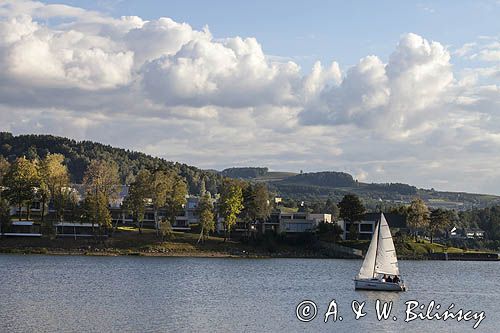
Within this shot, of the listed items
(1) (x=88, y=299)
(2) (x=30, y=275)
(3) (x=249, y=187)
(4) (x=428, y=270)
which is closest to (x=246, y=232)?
(3) (x=249, y=187)

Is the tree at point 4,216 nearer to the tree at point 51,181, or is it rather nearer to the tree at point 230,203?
the tree at point 51,181

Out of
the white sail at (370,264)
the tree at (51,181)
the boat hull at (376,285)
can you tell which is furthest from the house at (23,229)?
the boat hull at (376,285)

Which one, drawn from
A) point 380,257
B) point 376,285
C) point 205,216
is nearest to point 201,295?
point 376,285

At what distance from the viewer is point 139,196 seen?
147875mm

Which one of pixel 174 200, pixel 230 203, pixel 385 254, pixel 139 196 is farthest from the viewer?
pixel 174 200

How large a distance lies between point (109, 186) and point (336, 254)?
47.5 metres

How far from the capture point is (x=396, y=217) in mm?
177000

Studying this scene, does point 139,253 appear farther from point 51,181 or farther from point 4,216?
point 51,181

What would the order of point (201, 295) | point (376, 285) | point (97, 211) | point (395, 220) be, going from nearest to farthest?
1. point (201, 295)
2. point (376, 285)
3. point (97, 211)
4. point (395, 220)

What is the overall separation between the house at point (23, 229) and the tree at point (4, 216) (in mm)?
1259

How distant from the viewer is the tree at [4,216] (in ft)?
457

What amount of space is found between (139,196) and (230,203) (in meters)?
17.0

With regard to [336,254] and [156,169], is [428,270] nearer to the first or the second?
[336,254]

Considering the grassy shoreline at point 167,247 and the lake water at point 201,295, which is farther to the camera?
the grassy shoreline at point 167,247
